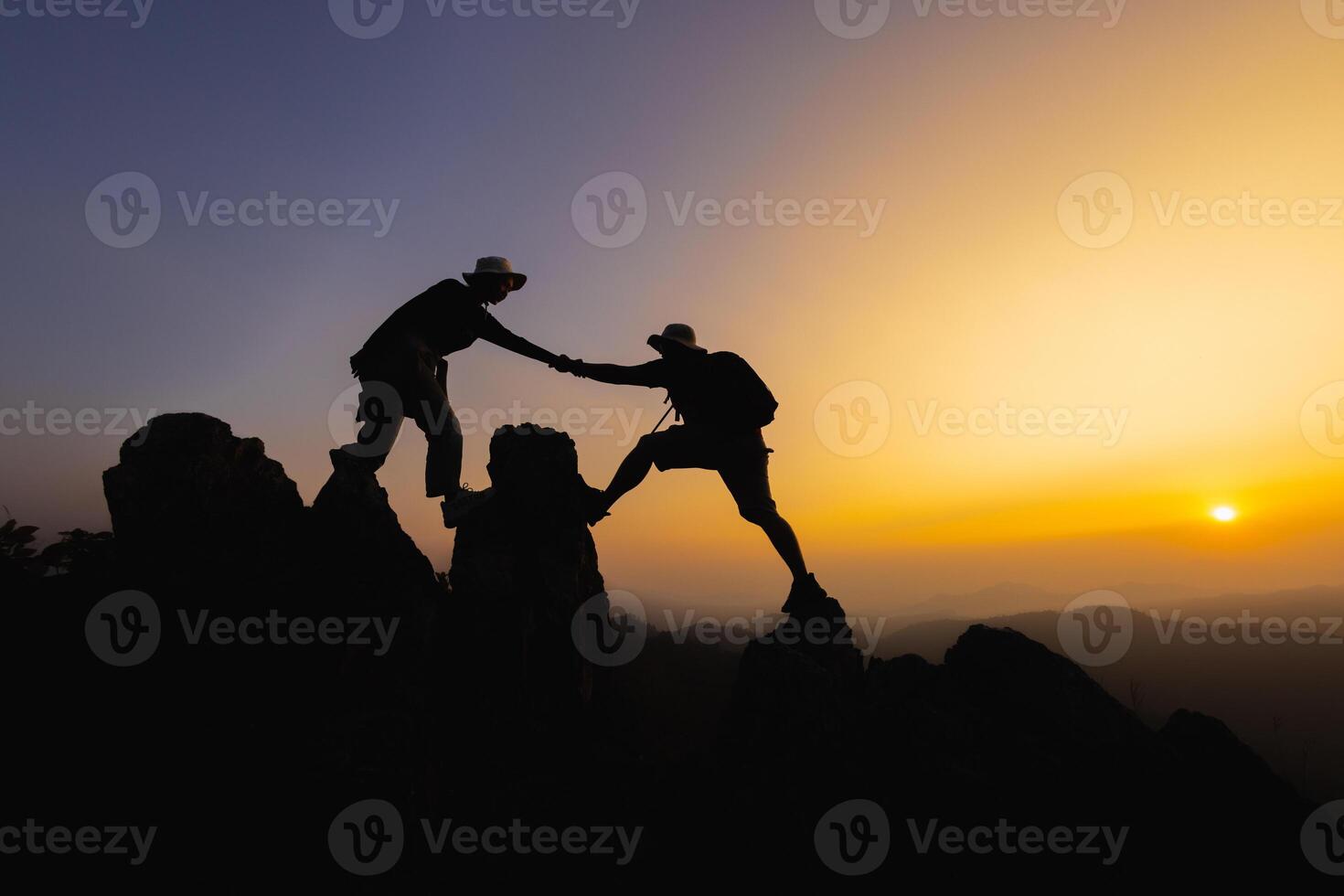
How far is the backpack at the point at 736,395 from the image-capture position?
8.08m

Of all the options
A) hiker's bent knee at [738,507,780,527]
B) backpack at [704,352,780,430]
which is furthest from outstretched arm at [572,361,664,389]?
hiker's bent knee at [738,507,780,527]

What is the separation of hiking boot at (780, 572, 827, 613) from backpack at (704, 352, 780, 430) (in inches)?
78.3

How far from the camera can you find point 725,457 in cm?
810

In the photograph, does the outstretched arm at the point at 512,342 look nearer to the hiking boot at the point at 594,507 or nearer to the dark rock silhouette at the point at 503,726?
the dark rock silhouette at the point at 503,726

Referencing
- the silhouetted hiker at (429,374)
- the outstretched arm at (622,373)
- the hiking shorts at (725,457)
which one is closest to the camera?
the silhouetted hiker at (429,374)

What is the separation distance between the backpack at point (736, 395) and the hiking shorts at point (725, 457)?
0.61ft

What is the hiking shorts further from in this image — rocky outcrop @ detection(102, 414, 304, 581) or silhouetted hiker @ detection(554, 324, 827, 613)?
rocky outcrop @ detection(102, 414, 304, 581)

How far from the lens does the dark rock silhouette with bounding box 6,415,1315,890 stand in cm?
554

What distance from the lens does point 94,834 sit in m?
5.09

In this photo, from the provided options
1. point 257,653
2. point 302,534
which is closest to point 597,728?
point 257,653

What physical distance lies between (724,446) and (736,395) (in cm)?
64

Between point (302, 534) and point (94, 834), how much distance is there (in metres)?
3.13

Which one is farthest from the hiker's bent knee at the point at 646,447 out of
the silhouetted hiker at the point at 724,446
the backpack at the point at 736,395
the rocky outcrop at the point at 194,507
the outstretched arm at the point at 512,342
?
the rocky outcrop at the point at 194,507

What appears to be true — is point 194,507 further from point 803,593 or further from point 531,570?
point 803,593
